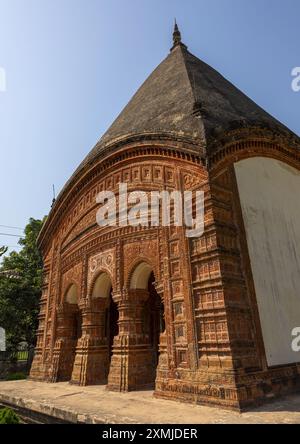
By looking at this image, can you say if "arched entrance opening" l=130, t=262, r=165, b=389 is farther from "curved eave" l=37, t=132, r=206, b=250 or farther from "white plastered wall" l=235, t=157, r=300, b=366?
"curved eave" l=37, t=132, r=206, b=250

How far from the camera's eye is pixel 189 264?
616cm

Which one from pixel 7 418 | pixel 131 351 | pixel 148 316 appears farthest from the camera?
pixel 148 316

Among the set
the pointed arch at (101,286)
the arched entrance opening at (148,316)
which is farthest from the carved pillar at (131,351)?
the pointed arch at (101,286)

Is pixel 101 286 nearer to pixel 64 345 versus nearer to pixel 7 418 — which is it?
pixel 64 345

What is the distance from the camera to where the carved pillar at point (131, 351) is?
7000mm

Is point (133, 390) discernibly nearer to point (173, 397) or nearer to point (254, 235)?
point (173, 397)

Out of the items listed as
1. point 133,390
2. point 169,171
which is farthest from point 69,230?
point 133,390

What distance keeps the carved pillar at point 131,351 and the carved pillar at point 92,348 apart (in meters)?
1.17

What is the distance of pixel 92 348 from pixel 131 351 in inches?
64.1

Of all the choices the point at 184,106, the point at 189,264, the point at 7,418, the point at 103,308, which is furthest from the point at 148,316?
the point at 184,106

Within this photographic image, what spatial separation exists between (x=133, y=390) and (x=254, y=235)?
3.87m

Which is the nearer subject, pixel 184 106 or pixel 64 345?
pixel 184 106

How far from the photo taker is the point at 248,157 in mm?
7488

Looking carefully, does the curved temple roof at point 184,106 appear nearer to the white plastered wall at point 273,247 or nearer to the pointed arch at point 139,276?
the white plastered wall at point 273,247
